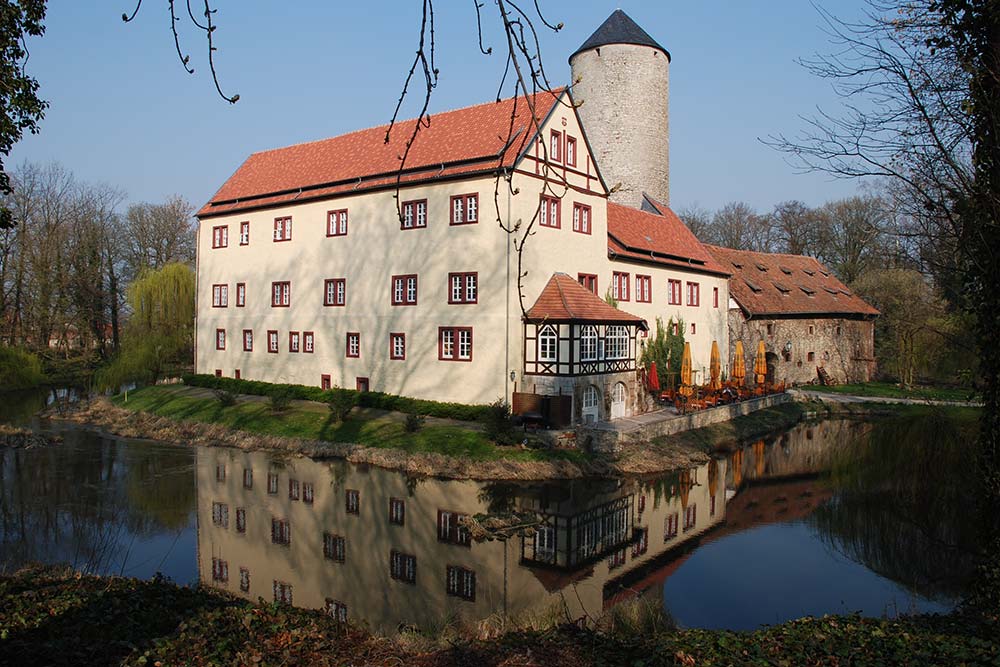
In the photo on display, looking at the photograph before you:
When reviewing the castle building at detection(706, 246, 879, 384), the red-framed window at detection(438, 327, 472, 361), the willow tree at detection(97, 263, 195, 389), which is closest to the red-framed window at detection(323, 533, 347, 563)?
the red-framed window at detection(438, 327, 472, 361)

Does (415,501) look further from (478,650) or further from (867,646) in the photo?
(867,646)

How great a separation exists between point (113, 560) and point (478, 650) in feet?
25.7

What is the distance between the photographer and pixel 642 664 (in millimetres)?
5375

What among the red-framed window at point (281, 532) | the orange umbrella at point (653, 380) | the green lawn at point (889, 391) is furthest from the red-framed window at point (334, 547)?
the green lawn at point (889, 391)

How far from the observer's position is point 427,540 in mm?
12391

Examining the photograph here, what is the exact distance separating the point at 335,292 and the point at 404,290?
11.1 ft

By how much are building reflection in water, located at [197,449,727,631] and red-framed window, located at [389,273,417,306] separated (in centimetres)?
598

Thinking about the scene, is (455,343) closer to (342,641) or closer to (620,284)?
(620,284)

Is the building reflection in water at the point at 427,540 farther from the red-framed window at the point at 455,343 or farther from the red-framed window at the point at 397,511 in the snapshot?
the red-framed window at the point at 455,343

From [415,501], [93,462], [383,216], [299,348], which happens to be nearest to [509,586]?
[415,501]

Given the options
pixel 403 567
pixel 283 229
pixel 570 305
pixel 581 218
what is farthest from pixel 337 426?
pixel 581 218

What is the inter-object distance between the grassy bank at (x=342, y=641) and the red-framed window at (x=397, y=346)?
1517 cm

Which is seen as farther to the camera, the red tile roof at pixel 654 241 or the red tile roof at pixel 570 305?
the red tile roof at pixel 654 241

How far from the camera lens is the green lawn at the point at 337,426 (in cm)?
1720
